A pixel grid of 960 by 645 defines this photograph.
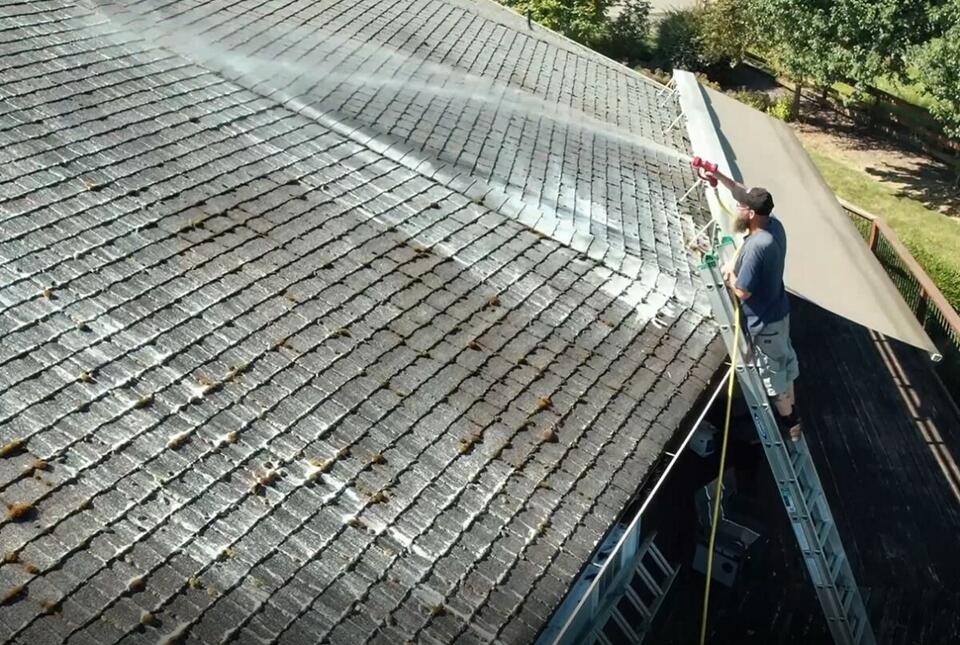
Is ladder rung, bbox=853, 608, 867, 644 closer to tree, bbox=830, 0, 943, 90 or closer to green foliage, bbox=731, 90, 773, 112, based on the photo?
tree, bbox=830, 0, 943, 90

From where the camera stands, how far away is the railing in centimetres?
1650

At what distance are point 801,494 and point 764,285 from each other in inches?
77.1

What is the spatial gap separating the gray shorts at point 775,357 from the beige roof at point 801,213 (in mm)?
1764

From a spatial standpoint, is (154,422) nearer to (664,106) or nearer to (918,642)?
(918,642)

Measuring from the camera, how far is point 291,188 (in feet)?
29.9

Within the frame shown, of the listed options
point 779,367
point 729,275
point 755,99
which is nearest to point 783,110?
point 755,99

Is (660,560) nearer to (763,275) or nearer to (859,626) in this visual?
(859,626)

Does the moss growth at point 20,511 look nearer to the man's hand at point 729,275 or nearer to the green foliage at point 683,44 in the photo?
the man's hand at point 729,275

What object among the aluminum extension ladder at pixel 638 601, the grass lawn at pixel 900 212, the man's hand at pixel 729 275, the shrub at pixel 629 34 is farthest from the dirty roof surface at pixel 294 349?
the shrub at pixel 629 34

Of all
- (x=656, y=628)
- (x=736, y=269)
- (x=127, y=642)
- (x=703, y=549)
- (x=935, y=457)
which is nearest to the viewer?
(x=127, y=642)

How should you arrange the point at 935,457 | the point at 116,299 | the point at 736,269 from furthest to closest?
the point at 935,457, the point at 736,269, the point at 116,299

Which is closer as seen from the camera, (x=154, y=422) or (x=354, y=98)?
(x=154, y=422)

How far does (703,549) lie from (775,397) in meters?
2.86

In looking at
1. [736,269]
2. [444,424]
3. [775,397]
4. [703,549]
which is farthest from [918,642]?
[444,424]
